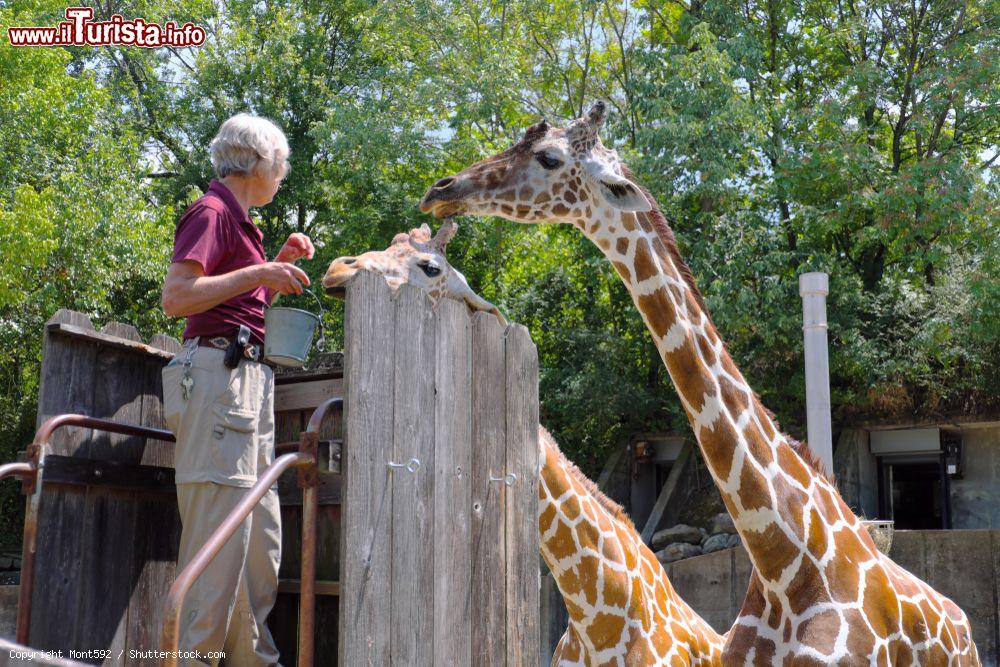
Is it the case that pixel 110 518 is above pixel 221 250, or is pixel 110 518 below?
below

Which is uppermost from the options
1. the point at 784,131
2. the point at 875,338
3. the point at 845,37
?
the point at 845,37

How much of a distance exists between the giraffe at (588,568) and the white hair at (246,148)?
4.42ft

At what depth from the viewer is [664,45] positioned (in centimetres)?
1958

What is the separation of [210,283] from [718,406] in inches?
92.0

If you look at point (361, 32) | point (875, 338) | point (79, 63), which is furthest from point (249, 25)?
point (875, 338)

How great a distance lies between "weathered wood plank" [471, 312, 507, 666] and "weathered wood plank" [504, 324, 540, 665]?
0.04 meters

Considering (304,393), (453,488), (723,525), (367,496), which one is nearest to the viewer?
(367,496)

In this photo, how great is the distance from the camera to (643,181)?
15938 mm

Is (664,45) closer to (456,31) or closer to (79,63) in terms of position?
(456,31)

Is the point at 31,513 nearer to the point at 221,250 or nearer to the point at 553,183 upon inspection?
the point at 221,250

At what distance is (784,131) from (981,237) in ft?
13.6

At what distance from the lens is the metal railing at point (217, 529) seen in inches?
87.9

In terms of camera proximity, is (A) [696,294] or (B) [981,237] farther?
(B) [981,237]

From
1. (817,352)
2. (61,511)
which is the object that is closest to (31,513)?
(61,511)
